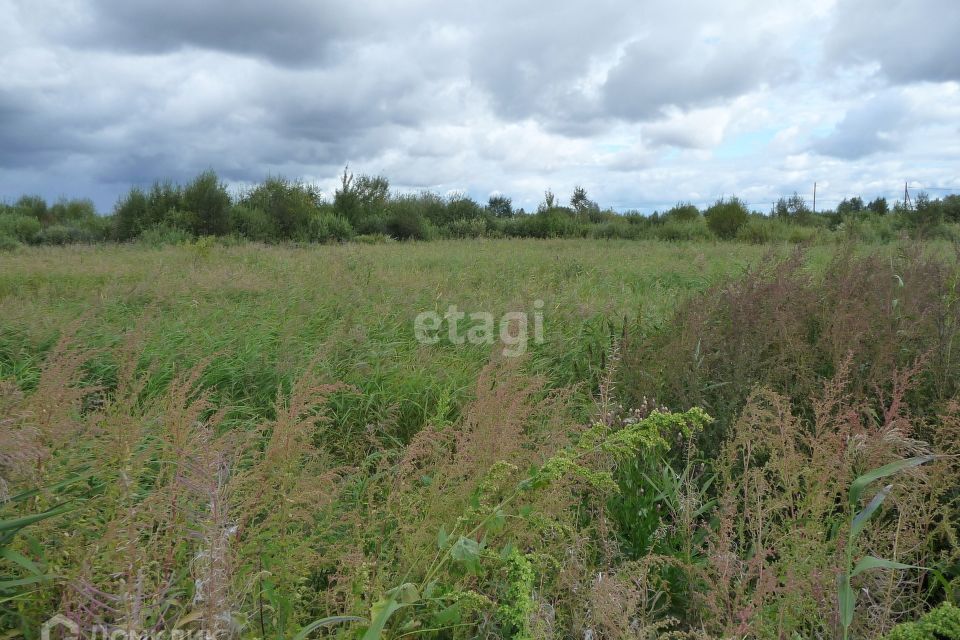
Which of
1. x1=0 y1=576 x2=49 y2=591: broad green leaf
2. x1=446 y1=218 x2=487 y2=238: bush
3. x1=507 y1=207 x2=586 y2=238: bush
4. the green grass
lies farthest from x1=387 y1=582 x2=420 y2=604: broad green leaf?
x1=446 y1=218 x2=487 y2=238: bush

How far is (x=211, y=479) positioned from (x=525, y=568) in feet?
2.58

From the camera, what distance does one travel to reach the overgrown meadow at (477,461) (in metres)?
1.65

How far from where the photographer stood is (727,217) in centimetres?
1952

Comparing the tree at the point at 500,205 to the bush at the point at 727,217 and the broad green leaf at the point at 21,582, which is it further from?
the broad green leaf at the point at 21,582

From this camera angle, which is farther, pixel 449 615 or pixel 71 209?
pixel 71 209

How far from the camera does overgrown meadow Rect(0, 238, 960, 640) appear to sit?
A: 165 centimetres

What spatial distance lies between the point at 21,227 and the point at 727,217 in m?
21.1

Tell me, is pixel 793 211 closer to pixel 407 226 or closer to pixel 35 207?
pixel 407 226

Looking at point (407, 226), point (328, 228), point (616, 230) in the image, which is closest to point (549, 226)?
point (616, 230)

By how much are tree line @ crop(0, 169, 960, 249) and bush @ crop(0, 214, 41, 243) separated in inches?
1.3

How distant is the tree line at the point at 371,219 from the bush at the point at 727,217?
30 millimetres

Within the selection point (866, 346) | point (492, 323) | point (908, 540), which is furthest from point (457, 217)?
point (908, 540)

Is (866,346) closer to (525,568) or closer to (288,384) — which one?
(525,568)

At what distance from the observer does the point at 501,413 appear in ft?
7.99
